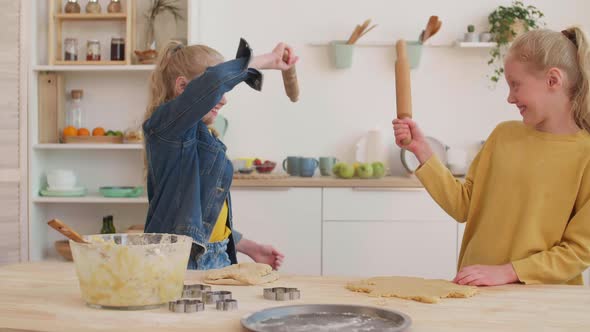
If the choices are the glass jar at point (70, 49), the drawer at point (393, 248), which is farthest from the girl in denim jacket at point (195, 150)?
the glass jar at point (70, 49)

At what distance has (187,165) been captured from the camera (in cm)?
204

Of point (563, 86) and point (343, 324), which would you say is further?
point (563, 86)

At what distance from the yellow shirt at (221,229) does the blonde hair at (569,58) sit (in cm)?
94

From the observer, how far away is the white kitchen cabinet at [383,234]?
398 centimetres

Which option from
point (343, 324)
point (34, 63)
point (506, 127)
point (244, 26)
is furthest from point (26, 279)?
point (244, 26)

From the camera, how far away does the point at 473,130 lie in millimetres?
4480

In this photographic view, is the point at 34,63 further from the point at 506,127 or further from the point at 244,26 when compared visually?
the point at 506,127

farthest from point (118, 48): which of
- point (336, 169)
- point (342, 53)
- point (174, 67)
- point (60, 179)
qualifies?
point (174, 67)

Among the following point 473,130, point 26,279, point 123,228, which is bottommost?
point 123,228

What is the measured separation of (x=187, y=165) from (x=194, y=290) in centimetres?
64

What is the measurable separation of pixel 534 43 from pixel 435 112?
98.8 inches

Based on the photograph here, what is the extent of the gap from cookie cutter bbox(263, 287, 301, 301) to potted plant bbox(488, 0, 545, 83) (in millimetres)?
3131

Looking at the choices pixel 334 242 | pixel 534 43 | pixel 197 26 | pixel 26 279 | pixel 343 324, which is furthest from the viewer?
pixel 197 26

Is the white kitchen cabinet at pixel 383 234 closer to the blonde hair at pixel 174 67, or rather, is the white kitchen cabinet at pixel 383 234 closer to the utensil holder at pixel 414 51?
the utensil holder at pixel 414 51
